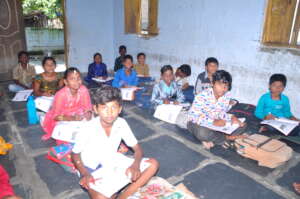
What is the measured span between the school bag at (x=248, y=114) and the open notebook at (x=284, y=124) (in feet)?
1.41

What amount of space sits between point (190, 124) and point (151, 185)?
157cm

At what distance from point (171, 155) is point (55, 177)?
135 centimetres

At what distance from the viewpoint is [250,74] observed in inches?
187

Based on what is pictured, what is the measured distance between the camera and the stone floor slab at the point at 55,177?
90.5 inches

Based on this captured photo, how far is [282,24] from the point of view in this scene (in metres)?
4.44

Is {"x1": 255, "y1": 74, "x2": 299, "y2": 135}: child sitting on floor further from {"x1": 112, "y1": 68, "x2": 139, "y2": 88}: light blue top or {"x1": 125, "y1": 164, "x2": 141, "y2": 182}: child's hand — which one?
{"x1": 112, "y1": 68, "x2": 139, "y2": 88}: light blue top

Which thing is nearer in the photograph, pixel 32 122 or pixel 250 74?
pixel 32 122

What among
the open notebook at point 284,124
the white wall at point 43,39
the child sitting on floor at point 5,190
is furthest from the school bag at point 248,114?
the white wall at point 43,39

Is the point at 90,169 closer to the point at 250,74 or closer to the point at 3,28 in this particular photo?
the point at 250,74

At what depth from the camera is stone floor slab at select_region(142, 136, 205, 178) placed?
2.65 metres

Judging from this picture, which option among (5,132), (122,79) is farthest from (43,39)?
(5,132)

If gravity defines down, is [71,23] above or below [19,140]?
above

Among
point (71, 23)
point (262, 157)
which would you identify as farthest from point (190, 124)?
point (71, 23)

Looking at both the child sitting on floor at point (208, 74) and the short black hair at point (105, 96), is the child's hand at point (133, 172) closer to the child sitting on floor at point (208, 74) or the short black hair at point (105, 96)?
the short black hair at point (105, 96)
